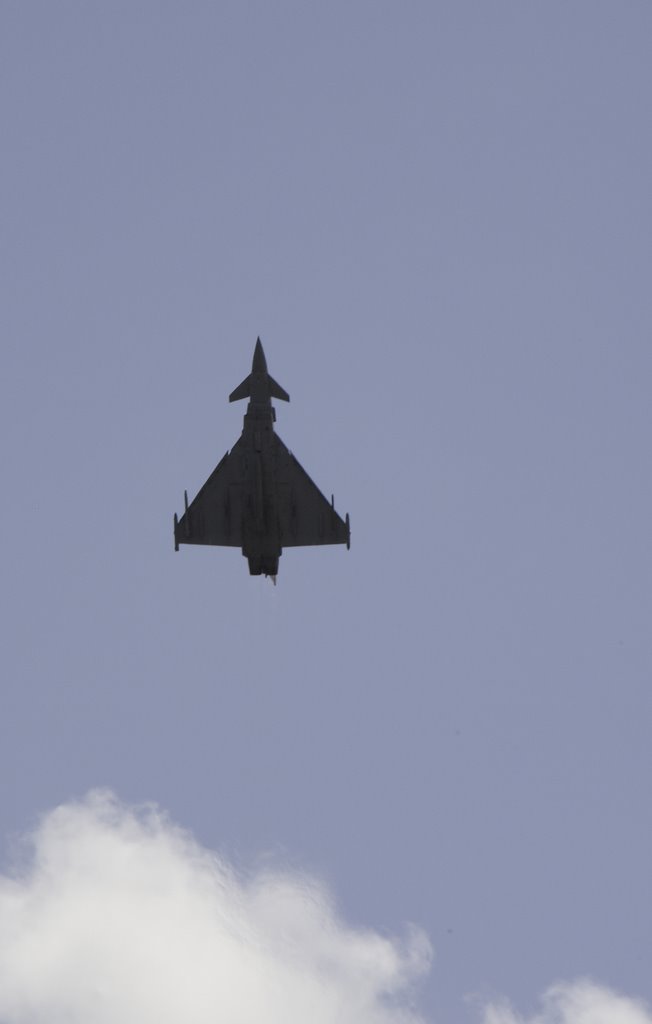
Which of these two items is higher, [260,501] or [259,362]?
[259,362]

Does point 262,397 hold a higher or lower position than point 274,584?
higher

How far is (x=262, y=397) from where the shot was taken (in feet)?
Result: 416

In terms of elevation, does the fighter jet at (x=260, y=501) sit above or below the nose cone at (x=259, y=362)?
below

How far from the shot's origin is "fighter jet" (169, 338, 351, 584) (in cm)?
12669

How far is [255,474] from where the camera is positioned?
Result: 127 meters

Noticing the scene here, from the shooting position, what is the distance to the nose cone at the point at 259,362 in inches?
5027

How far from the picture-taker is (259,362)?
127938 millimetres

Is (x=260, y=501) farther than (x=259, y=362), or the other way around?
(x=259, y=362)

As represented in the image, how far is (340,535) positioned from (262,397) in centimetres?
899

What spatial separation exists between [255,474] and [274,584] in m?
6.02

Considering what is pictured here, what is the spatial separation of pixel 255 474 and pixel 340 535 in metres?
6.62

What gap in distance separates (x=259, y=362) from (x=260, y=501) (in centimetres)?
744

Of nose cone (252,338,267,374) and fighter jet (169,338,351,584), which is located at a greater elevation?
nose cone (252,338,267,374)

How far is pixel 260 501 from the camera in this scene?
127 meters
